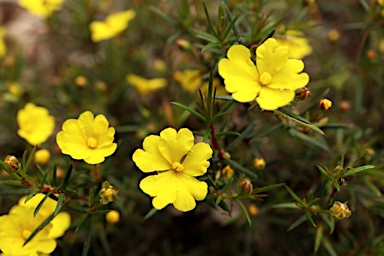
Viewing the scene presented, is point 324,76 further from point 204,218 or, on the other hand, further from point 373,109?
point 204,218

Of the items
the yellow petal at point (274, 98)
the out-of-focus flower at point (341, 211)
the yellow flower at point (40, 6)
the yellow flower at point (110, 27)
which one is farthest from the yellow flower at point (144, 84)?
the out-of-focus flower at point (341, 211)

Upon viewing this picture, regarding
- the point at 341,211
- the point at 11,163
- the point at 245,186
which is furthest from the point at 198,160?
the point at 11,163

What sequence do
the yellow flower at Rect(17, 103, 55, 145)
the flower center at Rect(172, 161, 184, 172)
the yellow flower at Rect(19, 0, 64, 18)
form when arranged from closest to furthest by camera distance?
the flower center at Rect(172, 161, 184, 172) → the yellow flower at Rect(17, 103, 55, 145) → the yellow flower at Rect(19, 0, 64, 18)

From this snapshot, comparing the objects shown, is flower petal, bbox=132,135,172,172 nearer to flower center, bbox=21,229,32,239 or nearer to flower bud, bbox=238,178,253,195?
flower bud, bbox=238,178,253,195

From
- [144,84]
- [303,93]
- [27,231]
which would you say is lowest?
[144,84]

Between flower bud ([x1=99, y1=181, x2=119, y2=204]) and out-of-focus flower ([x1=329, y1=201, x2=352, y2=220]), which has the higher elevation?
flower bud ([x1=99, y1=181, x2=119, y2=204])

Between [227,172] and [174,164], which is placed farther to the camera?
[227,172]

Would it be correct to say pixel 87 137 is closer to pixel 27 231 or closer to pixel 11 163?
pixel 11 163

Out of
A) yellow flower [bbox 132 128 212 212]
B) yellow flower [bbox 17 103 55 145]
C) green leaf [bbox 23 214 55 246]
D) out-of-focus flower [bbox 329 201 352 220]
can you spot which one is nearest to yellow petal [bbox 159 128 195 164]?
yellow flower [bbox 132 128 212 212]
